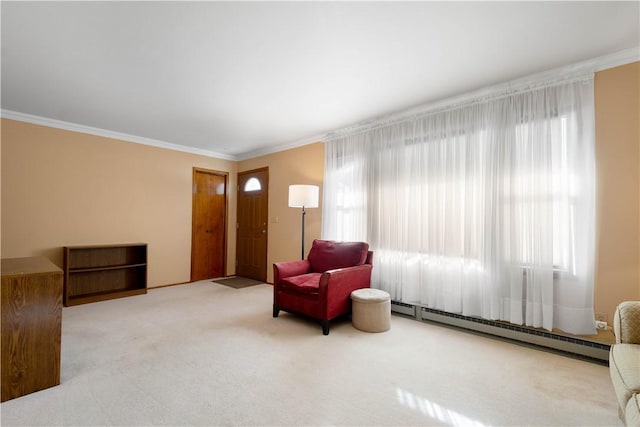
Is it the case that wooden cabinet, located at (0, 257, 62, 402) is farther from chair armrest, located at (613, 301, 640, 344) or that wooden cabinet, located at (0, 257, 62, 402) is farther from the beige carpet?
chair armrest, located at (613, 301, 640, 344)

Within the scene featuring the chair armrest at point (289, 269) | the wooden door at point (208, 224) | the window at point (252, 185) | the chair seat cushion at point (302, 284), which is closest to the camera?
the chair seat cushion at point (302, 284)

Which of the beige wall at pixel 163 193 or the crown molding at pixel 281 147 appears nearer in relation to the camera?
the beige wall at pixel 163 193

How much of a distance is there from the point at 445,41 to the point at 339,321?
288cm

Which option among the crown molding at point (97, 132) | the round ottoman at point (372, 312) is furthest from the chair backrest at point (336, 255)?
the crown molding at point (97, 132)

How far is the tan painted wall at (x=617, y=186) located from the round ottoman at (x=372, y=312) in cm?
174

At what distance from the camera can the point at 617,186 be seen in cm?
226

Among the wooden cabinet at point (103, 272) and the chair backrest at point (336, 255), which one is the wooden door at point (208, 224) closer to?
the wooden cabinet at point (103, 272)

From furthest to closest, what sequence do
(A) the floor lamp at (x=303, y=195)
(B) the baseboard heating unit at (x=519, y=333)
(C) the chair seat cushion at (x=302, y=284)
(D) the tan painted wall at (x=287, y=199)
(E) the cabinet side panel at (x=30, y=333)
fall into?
(D) the tan painted wall at (x=287, y=199), (A) the floor lamp at (x=303, y=195), (C) the chair seat cushion at (x=302, y=284), (B) the baseboard heating unit at (x=519, y=333), (E) the cabinet side panel at (x=30, y=333)

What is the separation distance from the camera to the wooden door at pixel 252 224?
5344 mm

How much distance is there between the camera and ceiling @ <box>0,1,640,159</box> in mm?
1837

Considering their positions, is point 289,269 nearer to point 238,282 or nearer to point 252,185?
point 238,282

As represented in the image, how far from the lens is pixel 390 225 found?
354 centimetres

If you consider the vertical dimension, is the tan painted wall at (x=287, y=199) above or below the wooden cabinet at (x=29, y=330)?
above

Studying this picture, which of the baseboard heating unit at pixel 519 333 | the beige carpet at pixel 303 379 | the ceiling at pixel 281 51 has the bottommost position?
the beige carpet at pixel 303 379
